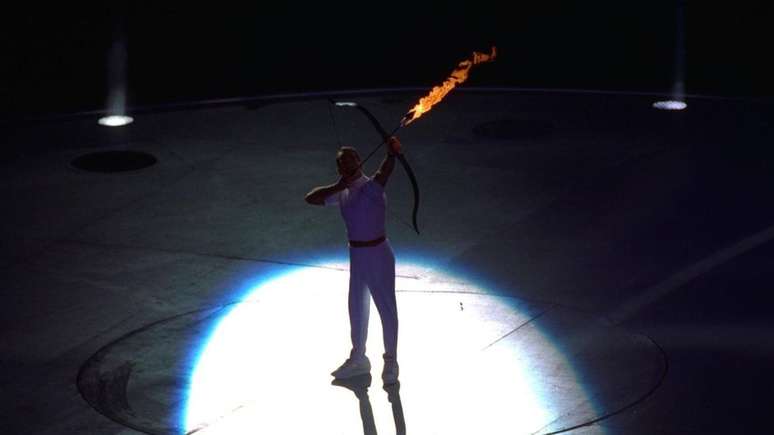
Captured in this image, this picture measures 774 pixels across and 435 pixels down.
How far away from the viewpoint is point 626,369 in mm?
10047

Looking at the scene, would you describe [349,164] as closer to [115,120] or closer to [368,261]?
[368,261]

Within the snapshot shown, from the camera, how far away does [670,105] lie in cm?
1981

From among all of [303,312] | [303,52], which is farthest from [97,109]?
[303,312]

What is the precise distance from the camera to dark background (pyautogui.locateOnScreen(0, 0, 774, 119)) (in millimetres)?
20547

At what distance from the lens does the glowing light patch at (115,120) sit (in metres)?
20.0

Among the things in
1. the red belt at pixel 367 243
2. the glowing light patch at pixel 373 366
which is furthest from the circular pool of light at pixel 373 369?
the red belt at pixel 367 243

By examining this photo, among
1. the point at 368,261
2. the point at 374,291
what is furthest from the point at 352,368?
the point at 368,261

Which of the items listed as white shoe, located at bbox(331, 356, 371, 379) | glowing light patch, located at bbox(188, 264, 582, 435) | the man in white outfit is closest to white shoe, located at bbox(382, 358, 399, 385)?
the man in white outfit

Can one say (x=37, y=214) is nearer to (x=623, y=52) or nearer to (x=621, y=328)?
(x=621, y=328)

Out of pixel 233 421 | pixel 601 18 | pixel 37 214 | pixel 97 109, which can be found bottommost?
→ pixel 233 421

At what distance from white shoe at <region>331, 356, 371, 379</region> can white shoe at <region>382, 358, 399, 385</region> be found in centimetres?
25

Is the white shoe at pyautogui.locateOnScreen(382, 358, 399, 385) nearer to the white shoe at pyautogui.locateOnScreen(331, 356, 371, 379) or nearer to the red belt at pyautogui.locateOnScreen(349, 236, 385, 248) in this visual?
the white shoe at pyautogui.locateOnScreen(331, 356, 371, 379)

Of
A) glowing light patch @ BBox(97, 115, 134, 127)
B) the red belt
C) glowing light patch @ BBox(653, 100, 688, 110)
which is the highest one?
glowing light patch @ BBox(653, 100, 688, 110)

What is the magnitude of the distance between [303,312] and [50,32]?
34.8ft
